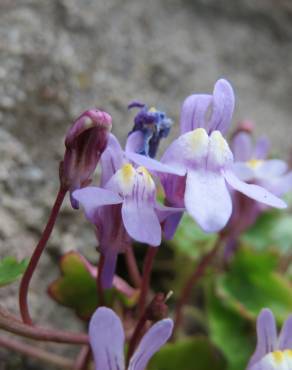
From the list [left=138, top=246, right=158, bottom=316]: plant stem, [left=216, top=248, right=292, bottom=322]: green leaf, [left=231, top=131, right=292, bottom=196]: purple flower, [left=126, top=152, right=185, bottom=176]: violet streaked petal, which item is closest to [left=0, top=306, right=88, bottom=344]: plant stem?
[left=138, top=246, right=158, bottom=316]: plant stem

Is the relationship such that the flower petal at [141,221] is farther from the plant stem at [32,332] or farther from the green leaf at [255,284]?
the green leaf at [255,284]

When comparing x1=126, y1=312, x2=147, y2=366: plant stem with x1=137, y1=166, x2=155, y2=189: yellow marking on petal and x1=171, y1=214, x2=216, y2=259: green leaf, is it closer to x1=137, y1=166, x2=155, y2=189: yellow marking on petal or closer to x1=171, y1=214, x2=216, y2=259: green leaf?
x1=137, y1=166, x2=155, y2=189: yellow marking on petal

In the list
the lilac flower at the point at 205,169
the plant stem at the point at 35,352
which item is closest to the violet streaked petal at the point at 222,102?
the lilac flower at the point at 205,169

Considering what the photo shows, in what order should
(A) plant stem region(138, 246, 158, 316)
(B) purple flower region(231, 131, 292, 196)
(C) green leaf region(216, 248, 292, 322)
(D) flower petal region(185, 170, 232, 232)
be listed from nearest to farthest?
(D) flower petal region(185, 170, 232, 232), (A) plant stem region(138, 246, 158, 316), (B) purple flower region(231, 131, 292, 196), (C) green leaf region(216, 248, 292, 322)

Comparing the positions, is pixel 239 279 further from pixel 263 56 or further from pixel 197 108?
pixel 263 56

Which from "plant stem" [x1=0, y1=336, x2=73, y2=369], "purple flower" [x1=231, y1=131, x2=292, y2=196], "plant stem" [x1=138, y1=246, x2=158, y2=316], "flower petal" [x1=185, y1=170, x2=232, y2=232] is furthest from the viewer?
"purple flower" [x1=231, y1=131, x2=292, y2=196]

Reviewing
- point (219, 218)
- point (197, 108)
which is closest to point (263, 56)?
point (197, 108)
